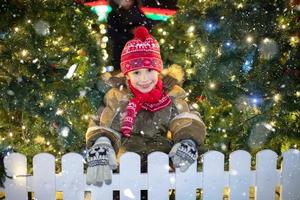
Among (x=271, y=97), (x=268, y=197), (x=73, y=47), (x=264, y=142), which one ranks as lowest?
(x=268, y=197)

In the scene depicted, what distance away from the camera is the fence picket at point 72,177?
8.47ft

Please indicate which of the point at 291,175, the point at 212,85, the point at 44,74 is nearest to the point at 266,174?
the point at 291,175

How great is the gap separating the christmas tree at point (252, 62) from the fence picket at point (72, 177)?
1307 mm

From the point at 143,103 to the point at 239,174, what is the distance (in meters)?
0.98

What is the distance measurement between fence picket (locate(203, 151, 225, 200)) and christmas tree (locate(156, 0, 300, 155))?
0.58 metres

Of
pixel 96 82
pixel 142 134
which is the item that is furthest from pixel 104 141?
pixel 96 82

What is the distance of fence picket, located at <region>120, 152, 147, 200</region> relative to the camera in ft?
8.57

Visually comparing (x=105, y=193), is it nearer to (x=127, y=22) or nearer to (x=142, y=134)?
(x=142, y=134)

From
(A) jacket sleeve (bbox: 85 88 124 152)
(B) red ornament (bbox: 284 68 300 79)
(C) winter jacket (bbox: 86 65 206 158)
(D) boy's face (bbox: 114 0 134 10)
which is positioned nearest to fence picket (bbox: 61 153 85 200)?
(A) jacket sleeve (bbox: 85 88 124 152)

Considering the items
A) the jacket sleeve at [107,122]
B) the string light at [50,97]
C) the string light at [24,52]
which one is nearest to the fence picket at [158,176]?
the jacket sleeve at [107,122]

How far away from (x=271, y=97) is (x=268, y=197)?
0.87m

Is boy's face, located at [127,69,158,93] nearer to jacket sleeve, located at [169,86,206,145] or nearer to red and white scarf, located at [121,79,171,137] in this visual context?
red and white scarf, located at [121,79,171,137]

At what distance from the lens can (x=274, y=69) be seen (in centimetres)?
301

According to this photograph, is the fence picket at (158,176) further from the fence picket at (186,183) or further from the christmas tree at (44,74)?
the christmas tree at (44,74)
